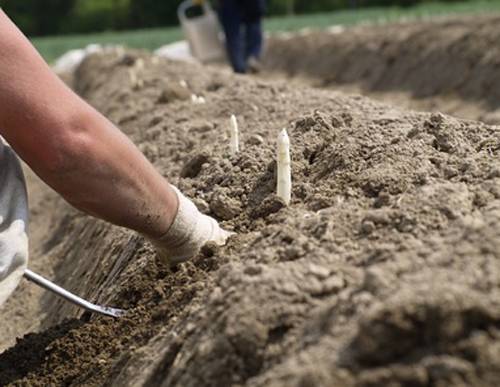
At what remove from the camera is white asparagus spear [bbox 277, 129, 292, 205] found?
2807mm

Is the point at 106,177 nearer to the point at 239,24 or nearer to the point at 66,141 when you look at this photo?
the point at 66,141

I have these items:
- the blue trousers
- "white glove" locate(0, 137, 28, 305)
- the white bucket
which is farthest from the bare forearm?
the white bucket

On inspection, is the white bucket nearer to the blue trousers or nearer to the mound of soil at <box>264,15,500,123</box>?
the mound of soil at <box>264,15,500,123</box>

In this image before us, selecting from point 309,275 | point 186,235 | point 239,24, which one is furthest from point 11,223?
point 239,24

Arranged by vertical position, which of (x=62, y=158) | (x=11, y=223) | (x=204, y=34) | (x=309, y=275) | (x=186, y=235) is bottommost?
(x=204, y=34)

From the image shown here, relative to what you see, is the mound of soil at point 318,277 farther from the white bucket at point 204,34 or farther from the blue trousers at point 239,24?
the white bucket at point 204,34

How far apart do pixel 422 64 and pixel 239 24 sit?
8.00 ft

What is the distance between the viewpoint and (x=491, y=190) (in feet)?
7.97

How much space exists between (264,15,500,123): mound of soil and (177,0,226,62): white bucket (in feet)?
5.64

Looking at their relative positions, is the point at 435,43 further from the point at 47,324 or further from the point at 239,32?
the point at 47,324

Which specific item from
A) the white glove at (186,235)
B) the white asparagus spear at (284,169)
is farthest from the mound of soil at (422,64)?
the white glove at (186,235)

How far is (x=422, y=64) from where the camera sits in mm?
11602

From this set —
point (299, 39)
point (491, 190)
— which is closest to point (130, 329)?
point (491, 190)

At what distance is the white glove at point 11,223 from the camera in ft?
8.46
